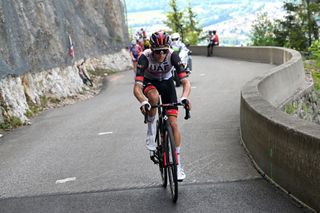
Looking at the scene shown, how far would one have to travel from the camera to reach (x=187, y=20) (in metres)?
84.4

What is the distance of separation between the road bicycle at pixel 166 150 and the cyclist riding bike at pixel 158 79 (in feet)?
0.37

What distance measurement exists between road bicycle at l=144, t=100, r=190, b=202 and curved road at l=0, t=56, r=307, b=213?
219 millimetres

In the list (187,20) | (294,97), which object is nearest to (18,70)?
(294,97)

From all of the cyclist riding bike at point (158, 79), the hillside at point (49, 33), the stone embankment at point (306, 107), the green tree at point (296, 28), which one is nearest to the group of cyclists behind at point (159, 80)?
the cyclist riding bike at point (158, 79)

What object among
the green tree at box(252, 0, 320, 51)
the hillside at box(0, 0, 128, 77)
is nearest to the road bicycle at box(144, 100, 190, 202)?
the hillside at box(0, 0, 128, 77)

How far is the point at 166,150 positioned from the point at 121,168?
6.69 ft

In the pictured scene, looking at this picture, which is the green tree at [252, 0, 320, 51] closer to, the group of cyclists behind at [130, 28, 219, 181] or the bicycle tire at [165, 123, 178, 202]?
the group of cyclists behind at [130, 28, 219, 181]

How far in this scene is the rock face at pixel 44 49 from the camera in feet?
48.7

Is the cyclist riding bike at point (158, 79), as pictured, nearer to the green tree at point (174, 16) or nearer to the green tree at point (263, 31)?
the green tree at point (263, 31)

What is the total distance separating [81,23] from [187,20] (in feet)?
193

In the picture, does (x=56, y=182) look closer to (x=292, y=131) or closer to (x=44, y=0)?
(x=292, y=131)

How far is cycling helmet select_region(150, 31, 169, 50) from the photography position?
631cm

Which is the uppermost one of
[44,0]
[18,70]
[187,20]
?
[44,0]

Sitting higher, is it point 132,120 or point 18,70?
point 18,70
